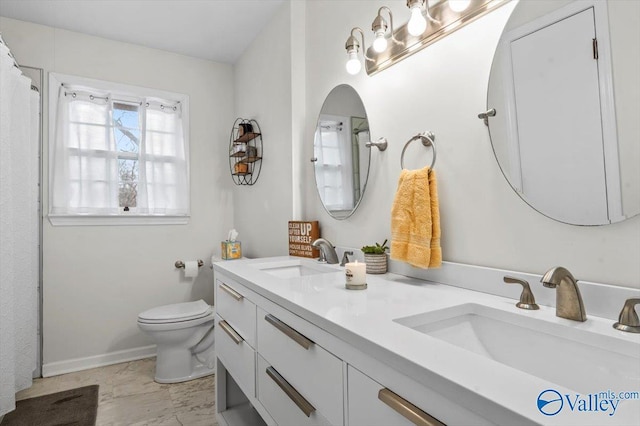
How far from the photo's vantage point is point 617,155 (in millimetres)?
792

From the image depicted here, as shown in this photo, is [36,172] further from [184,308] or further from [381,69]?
[381,69]

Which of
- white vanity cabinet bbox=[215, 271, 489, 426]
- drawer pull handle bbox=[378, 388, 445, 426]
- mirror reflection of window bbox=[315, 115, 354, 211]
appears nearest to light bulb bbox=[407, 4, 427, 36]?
mirror reflection of window bbox=[315, 115, 354, 211]

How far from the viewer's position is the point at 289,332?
0.99 m

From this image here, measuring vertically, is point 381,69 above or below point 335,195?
above

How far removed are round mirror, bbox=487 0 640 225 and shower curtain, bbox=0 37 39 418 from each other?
86.4 inches

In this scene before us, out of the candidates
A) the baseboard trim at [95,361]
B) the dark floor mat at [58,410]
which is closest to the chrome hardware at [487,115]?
the dark floor mat at [58,410]

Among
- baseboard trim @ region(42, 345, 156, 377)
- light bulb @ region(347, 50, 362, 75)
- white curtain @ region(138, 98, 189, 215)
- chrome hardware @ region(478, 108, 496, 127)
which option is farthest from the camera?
white curtain @ region(138, 98, 189, 215)

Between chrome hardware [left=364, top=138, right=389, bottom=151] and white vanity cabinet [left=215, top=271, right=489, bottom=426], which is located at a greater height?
chrome hardware [left=364, top=138, right=389, bottom=151]

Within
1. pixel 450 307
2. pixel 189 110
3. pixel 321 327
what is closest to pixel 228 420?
pixel 321 327

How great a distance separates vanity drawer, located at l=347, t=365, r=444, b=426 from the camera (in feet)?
1.89

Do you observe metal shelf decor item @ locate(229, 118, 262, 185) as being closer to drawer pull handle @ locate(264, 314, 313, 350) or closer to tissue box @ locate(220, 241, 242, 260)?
tissue box @ locate(220, 241, 242, 260)

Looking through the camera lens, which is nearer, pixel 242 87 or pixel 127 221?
pixel 127 221

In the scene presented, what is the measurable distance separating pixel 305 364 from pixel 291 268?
0.94 meters

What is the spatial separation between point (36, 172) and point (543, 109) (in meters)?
2.98
